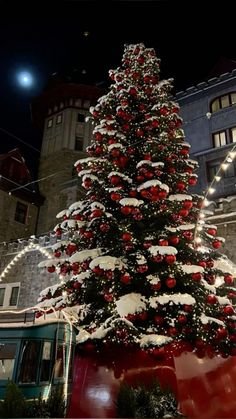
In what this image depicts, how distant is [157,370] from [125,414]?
1.56m

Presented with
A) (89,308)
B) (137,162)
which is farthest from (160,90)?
(89,308)

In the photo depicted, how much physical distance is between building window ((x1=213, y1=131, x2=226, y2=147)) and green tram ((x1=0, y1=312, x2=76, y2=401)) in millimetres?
16795

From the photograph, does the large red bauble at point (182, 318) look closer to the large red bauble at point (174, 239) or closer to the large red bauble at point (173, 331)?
the large red bauble at point (173, 331)

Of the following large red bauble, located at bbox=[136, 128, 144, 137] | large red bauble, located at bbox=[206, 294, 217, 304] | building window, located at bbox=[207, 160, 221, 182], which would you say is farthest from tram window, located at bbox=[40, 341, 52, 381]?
building window, located at bbox=[207, 160, 221, 182]

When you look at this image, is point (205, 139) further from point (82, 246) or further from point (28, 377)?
point (28, 377)

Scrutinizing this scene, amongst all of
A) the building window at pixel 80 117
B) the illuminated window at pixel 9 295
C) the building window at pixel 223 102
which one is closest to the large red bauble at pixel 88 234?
the illuminated window at pixel 9 295

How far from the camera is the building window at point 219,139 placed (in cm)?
2078

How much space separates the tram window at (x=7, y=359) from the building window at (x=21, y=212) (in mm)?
18942

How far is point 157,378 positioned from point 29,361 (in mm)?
2665

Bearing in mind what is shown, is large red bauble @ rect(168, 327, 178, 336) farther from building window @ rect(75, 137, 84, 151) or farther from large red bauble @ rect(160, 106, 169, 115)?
building window @ rect(75, 137, 84, 151)

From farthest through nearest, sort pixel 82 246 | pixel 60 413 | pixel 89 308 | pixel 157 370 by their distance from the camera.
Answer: pixel 82 246 < pixel 89 308 < pixel 157 370 < pixel 60 413

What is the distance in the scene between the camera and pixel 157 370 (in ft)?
22.6

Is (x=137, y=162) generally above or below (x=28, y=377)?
above

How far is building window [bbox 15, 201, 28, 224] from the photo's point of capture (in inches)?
985
